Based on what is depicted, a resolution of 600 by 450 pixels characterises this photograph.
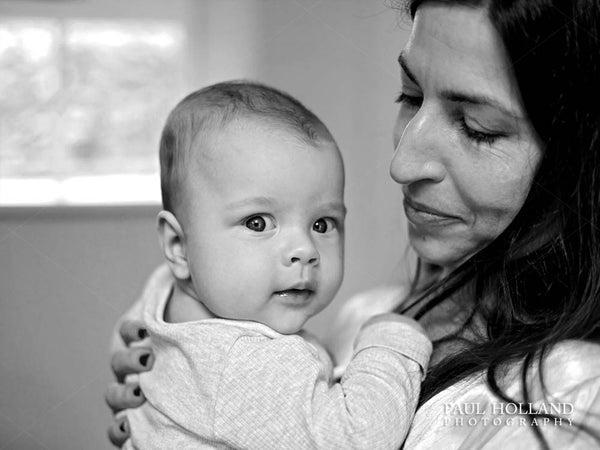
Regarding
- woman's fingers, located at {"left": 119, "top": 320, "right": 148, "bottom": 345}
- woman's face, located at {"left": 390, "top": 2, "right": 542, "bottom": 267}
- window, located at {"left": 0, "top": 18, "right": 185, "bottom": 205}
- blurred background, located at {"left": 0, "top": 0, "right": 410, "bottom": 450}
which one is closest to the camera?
woman's face, located at {"left": 390, "top": 2, "right": 542, "bottom": 267}

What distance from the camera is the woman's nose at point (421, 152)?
41.5 inches

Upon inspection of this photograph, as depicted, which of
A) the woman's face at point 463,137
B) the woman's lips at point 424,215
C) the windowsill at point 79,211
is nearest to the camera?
the woman's face at point 463,137

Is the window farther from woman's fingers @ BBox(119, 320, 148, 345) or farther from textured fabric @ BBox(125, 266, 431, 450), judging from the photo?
textured fabric @ BBox(125, 266, 431, 450)

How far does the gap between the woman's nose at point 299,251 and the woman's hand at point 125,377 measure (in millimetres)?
327

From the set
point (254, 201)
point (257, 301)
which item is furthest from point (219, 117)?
point (257, 301)

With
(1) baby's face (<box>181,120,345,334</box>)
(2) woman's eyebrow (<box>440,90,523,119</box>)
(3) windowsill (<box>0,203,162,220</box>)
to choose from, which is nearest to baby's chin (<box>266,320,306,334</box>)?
(1) baby's face (<box>181,120,345,334</box>)

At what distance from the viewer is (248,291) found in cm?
100

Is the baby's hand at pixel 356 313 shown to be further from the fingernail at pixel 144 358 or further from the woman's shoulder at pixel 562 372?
the woman's shoulder at pixel 562 372

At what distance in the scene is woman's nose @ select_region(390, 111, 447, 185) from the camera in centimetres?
105

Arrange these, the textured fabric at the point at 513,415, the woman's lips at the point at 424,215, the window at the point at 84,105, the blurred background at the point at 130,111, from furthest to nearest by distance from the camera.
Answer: the window at the point at 84,105 < the blurred background at the point at 130,111 < the woman's lips at the point at 424,215 < the textured fabric at the point at 513,415

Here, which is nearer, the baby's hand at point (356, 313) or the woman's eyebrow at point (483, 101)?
the woman's eyebrow at point (483, 101)

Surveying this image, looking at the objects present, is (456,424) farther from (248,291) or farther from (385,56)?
(385,56)

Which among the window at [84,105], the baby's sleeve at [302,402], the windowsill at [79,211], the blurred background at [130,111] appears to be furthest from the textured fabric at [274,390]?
the window at [84,105]

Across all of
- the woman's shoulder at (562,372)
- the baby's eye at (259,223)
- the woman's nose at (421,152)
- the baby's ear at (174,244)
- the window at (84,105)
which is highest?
the woman's nose at (421,152)
